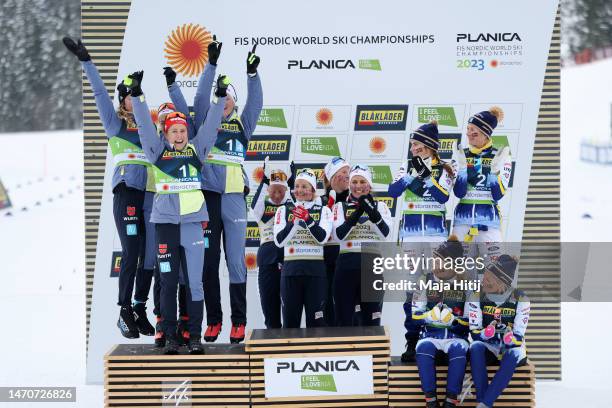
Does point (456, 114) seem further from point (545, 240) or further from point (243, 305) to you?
point (243, 305)

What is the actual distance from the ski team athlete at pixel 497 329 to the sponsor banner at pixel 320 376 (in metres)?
0.72

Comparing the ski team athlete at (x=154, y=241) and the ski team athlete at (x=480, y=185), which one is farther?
the ski team athlete at (x=480, y=185)

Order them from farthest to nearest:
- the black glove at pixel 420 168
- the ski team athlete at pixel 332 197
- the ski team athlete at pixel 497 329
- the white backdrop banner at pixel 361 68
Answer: the white backdrop banner at pixel 361 68 → the ski team athlete at pixel 332 197 → the black glove at pixel 420 168 → the ski team athlete at pixel 497 329

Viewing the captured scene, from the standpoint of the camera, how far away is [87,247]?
773cm

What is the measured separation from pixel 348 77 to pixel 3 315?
17.5 feet

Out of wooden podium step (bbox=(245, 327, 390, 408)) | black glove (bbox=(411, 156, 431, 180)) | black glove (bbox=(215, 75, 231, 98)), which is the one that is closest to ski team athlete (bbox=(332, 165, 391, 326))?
black glove (bbox=(411, 156, 431, 180))

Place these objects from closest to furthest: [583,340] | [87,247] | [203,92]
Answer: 1. [203,92]
2. [87,247]
3. [583,340]

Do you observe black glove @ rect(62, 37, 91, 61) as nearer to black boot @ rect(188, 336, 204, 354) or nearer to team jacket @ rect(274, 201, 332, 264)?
team jacket @ rect(274, 201, 332, 264)

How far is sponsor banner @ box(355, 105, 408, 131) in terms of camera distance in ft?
25.0

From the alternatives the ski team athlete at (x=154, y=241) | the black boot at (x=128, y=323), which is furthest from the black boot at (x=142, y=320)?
the ski team athlete at (x=154, y=241)

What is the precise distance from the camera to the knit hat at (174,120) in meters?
6.04

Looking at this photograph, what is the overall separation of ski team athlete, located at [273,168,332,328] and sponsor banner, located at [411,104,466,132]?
4.72ft

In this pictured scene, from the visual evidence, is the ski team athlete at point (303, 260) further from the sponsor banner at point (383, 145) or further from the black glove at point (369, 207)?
the sponsor banner at point (383, 145)

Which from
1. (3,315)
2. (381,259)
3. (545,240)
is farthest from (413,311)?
(3,315)
